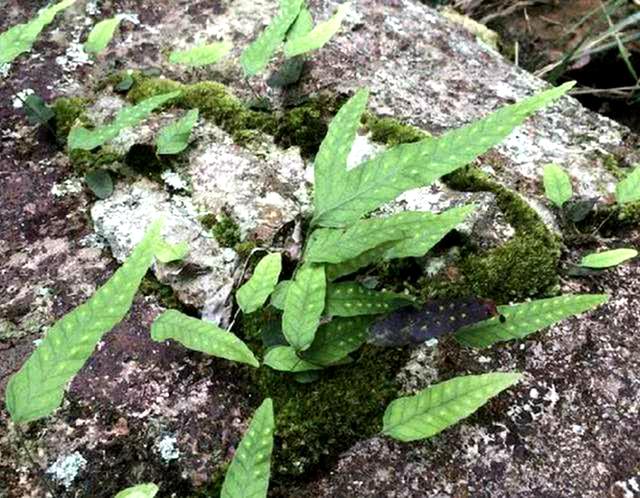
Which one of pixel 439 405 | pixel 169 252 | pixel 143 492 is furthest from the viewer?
pixel 169 252

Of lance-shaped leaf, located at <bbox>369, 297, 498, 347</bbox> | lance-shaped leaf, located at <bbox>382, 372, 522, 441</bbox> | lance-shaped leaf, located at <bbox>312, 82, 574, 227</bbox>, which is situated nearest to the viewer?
lance-shaped leaf, located at <bbox>382, 372, 522, 441</bbox>

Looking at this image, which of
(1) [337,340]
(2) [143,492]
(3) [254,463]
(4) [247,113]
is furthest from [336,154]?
(2) [143,492]

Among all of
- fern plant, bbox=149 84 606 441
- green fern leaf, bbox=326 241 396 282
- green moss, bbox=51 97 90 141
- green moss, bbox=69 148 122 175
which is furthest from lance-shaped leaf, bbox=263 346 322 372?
green moss, bbox=51 97 90 141

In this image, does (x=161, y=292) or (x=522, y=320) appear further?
(x=161, y=292)

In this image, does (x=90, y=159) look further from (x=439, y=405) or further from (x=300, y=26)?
(x=439, y=405)

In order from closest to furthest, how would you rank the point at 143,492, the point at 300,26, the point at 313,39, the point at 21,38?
the point at 143,492 < the point at 21,38 < the point at 313,39 < the point at 300,26

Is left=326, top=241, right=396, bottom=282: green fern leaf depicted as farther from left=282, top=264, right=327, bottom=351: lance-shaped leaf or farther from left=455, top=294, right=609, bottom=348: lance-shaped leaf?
left=455, top=294, right=609, bottom=348: lance-shaped leaf

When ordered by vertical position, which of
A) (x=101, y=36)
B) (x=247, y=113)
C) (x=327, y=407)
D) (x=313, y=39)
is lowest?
(x=327, y=407)

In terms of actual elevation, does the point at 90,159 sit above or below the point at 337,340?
above
